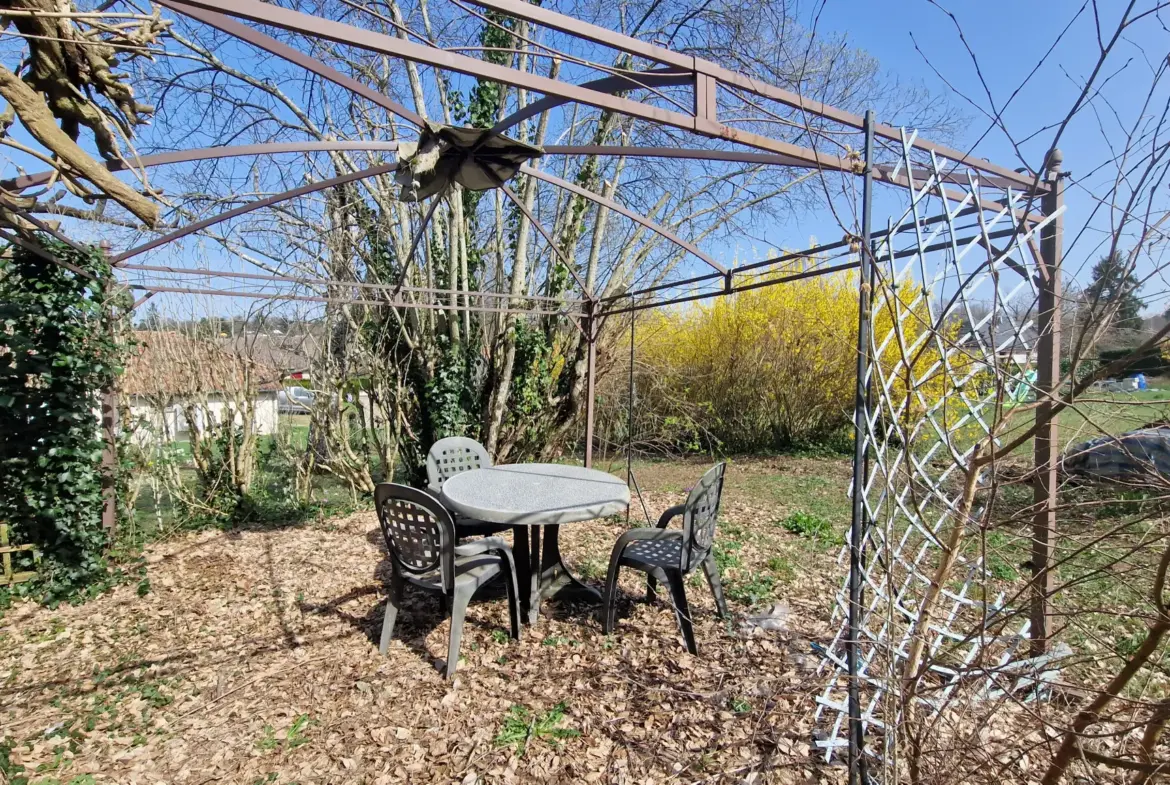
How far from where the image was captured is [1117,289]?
4.18 feet

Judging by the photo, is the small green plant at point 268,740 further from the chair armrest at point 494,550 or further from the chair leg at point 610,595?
the chair leg at point 610,595

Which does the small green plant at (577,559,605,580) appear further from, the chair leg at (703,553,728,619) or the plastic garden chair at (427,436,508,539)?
the chair leg at (703,553,728,619)

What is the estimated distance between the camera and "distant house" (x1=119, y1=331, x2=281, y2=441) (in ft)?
17.4

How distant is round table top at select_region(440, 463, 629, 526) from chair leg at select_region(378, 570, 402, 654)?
501 millimetres

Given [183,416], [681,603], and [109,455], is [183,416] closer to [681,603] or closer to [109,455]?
Result: [109,455]

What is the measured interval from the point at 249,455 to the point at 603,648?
14.2 feet

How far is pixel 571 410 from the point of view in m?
7.82

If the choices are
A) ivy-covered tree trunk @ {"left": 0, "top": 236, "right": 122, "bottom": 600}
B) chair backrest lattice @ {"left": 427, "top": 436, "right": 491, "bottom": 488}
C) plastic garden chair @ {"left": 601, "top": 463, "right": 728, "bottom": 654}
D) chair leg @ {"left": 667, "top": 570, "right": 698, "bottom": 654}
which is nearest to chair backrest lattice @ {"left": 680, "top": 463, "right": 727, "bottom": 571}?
plastic garden chair @ {"left": 601, "top": 463, "right": 728, "bottom": 654}

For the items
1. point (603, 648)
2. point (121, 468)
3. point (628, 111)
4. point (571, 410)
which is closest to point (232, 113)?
point (121, 468)

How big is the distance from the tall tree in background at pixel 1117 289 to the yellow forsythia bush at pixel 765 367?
8400 millimetres

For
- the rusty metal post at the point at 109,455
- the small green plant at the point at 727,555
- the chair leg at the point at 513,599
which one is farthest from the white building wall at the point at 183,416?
the small green plant at the point at 727,555

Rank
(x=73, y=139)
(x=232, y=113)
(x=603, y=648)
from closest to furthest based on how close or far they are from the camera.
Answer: (x=73, y=139) → (x=603, y=648) → (x=232, y=113)

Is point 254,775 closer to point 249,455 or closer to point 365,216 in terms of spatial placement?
point 249,455

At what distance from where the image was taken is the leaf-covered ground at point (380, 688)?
229 cm
